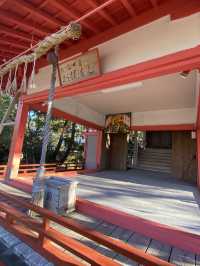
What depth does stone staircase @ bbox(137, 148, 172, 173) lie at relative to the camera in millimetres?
9734

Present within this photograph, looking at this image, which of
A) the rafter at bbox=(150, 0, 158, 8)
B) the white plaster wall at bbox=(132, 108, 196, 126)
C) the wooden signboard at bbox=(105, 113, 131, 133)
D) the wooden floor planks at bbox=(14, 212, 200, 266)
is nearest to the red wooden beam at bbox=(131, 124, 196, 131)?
the white plaster wall at bbox=(132, 108, 196, 126)

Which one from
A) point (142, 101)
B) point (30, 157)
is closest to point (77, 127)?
point (30, 157)

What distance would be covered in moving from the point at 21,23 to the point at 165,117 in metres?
6.16

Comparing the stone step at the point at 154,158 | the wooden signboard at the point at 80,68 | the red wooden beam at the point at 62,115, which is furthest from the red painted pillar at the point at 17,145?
the stone step at the point at 154,158

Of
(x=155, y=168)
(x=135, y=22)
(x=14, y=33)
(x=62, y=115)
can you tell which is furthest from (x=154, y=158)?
(x=14, y=33)

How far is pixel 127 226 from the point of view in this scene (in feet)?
8.04

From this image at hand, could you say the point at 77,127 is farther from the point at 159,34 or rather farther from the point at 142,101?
the point at 159,34

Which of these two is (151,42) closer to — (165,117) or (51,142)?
(165,117)

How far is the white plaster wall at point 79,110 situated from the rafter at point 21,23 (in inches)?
136

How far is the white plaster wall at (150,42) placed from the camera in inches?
89.5

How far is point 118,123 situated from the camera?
335 inches

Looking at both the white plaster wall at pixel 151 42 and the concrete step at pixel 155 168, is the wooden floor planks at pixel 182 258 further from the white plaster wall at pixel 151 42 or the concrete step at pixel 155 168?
the concrete step at pixel 155 168

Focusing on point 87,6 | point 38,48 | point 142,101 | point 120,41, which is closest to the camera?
point 87,6

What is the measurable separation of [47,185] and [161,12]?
3.16 m
